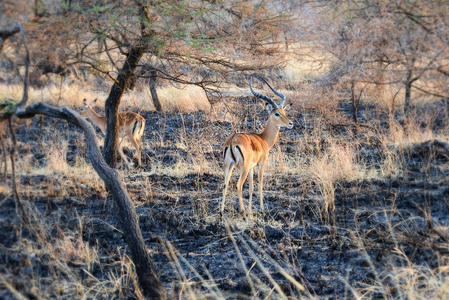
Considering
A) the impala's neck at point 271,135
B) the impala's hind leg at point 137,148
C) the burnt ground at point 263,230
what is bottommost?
the burnt ground at point 263,230

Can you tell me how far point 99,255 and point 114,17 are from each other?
2.56 m

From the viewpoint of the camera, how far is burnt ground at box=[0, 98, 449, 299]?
4555 millimetres

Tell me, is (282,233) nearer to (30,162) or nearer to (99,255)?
(99,255)

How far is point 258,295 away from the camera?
4.38 m

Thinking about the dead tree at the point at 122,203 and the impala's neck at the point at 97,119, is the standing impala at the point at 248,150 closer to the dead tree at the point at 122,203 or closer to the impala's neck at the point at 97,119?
the dead tree at the point at 122,203

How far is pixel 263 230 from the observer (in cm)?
576

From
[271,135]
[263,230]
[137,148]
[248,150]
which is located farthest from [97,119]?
[263,230]

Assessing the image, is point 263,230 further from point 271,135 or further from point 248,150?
point 271,135

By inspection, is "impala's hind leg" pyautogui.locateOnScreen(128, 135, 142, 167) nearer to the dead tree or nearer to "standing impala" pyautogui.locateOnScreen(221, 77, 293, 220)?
"standing impala" pyautogui.locateOnScreen(221, 77, 293, 220)

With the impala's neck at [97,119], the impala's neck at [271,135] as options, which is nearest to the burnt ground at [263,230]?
the impala's neck at [271,135]

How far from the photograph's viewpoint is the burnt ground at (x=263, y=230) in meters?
4.55

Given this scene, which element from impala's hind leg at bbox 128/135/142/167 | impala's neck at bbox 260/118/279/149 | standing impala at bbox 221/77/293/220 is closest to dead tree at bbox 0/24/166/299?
standing impala at bbox 221/77/293/220

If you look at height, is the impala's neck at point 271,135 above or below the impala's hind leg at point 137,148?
above

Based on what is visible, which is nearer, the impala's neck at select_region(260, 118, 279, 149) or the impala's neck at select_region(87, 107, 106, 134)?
the impala's neck at select_region(260, 118, 279, 149)
